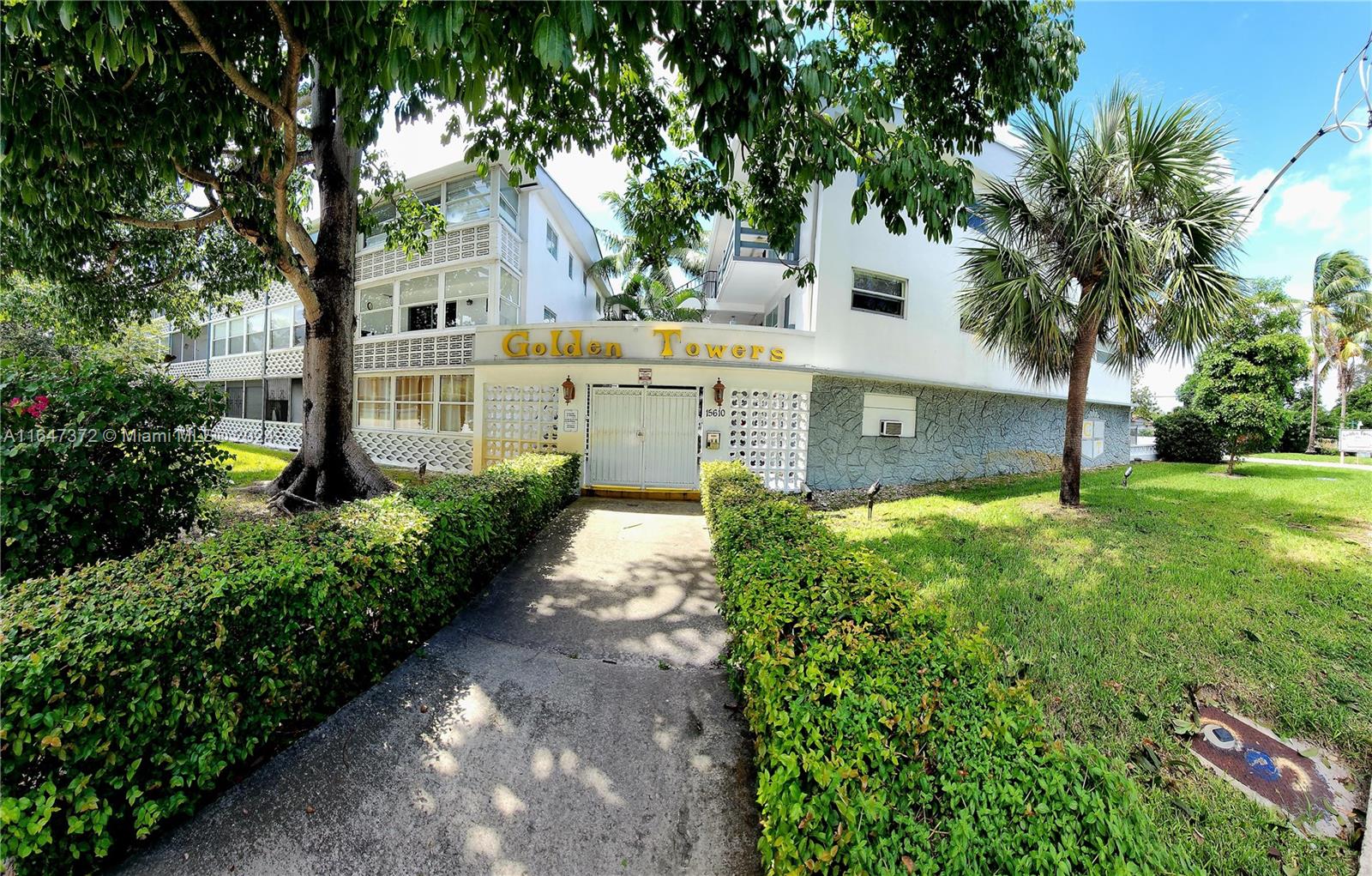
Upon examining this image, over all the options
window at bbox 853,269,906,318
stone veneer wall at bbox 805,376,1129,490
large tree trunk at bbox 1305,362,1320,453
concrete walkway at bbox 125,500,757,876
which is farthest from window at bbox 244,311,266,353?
large tree trunk at bbox 1305,362,1320,453

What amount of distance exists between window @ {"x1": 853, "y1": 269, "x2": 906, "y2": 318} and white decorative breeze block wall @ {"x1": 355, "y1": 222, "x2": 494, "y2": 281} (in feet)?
32.6

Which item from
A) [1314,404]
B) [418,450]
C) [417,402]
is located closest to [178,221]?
[417,402]

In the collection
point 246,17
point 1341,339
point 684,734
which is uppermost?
point 1341,339

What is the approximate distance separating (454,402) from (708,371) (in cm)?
792

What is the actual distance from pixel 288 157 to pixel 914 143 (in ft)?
23.5

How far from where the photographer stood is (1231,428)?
12094mm

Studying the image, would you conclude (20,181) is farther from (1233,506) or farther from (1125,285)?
(1233,506)

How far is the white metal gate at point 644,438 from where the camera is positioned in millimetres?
10625

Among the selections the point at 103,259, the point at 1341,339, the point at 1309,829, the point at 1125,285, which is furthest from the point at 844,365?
the point at 1341,339

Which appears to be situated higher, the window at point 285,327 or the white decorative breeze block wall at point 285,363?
the window at point 285,327

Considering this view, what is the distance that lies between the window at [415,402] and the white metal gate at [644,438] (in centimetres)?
656

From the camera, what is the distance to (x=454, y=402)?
13.8 metres

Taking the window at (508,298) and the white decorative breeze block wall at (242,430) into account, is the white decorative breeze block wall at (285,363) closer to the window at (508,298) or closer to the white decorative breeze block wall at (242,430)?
the white decorative breeze block wall at (242,430)

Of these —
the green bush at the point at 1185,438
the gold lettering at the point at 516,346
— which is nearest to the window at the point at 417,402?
the gold lettering at the point at 516,346
